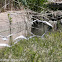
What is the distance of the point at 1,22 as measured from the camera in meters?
2.75

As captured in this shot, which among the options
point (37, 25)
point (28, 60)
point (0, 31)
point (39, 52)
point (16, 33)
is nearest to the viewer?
point (28, 60)

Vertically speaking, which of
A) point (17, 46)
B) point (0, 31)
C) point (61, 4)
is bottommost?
point (17, 46)

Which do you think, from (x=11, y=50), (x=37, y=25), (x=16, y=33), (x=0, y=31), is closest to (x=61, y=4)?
(x=37, y=25)

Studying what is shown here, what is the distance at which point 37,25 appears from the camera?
3.22m

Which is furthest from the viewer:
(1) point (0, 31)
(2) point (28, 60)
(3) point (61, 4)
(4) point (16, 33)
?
(3) point (61, 4)

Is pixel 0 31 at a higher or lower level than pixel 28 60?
higher

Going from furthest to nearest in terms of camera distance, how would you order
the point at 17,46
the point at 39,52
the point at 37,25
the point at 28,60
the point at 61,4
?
the point at 61,4
the point at 37,25
the point at 17,46
the point at 39,52
the point at 28,60

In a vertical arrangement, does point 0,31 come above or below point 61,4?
below

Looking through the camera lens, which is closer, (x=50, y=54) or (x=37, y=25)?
(x=50, y=54)

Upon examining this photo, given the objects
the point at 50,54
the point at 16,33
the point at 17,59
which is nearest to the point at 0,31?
the point at 16,33

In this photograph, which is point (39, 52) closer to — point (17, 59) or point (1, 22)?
point (17, 59)

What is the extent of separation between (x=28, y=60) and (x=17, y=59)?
5.3 inches

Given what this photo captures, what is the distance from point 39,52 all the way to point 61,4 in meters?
2.22

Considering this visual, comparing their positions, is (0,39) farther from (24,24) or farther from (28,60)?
(28,60)
